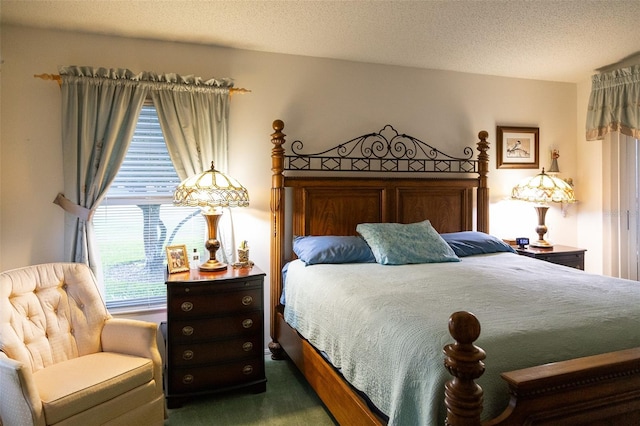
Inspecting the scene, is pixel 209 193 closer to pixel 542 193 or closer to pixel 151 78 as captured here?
pixel 151 78

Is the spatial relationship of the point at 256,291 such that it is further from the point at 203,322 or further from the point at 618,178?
the point at 618,178

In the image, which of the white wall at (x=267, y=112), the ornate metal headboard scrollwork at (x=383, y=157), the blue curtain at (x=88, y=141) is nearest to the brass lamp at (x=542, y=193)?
the white wall at (x=267, y=112)

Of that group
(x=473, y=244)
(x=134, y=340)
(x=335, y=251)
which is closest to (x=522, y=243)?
(x=473, y=244)

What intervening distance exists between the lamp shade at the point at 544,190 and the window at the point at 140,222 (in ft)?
10.1

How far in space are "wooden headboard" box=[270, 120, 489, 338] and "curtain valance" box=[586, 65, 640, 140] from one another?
1060mm

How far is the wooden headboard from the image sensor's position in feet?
10.8

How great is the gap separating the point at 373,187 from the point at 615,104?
2327 millimetres

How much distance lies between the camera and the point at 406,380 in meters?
1.45

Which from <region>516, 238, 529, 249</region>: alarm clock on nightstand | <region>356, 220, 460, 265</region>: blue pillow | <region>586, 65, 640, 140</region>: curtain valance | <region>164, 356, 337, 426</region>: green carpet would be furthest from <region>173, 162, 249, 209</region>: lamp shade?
<region>586, 65, 640, 140</region>: curtain valance

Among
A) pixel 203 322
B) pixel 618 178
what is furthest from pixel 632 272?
pixel 203 322

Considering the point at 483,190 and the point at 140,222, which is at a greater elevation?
the point at 483,190

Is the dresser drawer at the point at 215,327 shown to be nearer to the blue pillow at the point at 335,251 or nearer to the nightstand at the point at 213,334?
the nightstand at the point at 213,334

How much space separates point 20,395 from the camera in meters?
1.75

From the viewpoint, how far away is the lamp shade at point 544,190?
12.5 ft
